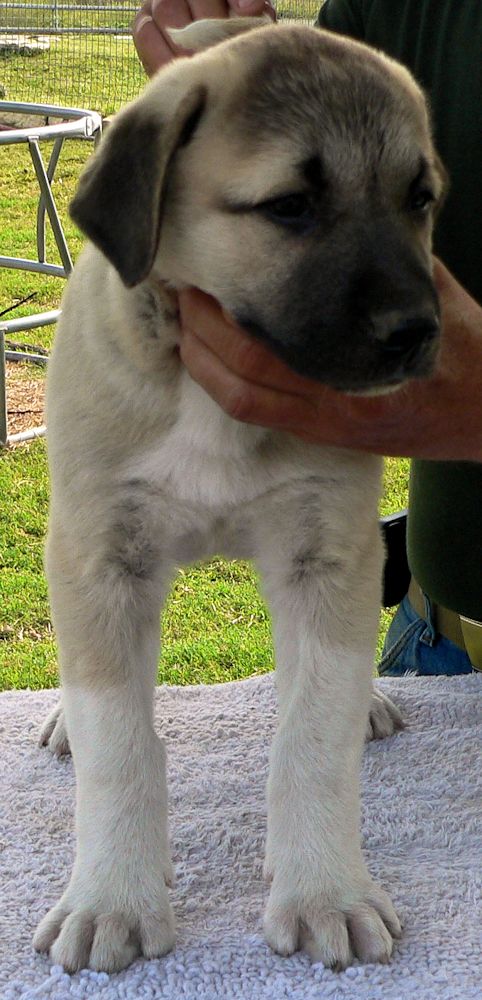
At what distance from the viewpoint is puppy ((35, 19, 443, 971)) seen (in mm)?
2203

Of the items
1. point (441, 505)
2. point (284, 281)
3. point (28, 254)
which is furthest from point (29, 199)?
point (284, 281)

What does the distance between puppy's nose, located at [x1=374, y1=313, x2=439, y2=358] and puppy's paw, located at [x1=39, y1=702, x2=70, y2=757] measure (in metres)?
1.47

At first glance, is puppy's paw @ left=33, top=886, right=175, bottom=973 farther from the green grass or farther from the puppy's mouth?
the green grass

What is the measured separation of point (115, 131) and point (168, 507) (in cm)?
74

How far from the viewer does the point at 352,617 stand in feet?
7.95

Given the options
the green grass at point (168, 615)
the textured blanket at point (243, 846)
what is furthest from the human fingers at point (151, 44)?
the green grass at point (168, 615)

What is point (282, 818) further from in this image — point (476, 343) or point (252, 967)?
point (476, 343)

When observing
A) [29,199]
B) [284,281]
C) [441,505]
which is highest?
[284,281]

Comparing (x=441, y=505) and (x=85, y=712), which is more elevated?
(x=85, y=712)

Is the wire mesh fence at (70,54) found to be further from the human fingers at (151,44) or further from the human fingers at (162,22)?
the human fingers at (151,44)

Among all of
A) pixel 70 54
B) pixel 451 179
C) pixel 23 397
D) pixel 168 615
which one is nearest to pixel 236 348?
pixel 451 179

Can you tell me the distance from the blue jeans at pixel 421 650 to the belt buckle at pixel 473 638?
0.58 ft

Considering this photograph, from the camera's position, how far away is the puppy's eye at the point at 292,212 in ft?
7.24

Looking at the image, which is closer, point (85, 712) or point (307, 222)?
point (307, 222)
